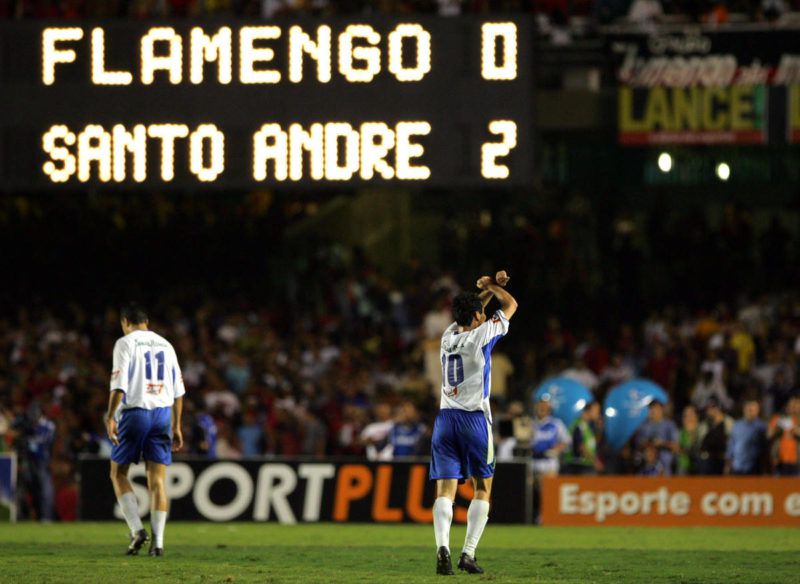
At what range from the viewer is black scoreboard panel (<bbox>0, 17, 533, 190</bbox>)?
1520cm

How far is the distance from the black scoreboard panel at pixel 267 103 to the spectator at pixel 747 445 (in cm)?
483

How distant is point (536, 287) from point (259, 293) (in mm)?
4407

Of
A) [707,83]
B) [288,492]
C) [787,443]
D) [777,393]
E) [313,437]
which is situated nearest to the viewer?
[288,492]

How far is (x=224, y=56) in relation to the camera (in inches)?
609

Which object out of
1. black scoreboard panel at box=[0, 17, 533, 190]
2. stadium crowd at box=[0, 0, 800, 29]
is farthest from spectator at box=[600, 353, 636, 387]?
black scoreboard panel at box=[0, 17, 533, 190]

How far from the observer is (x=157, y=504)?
11.5 metres

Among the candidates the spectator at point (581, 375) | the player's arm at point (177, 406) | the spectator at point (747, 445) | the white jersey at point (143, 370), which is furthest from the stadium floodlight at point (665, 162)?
the white jersey at point (143, 370)

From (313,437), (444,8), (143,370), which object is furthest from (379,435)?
(143,370)

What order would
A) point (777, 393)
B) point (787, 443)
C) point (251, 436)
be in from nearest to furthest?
1. point (787, 443)
2. point (777, 393)
3. point (251, 436)

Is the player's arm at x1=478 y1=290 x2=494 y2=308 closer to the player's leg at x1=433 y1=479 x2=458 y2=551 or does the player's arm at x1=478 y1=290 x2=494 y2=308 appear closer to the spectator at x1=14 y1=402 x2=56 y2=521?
the player's leg at x1=433 y1=479 x2=458 y2=551

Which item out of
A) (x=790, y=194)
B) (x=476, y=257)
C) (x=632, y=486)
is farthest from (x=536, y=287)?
(x=632, y=486)

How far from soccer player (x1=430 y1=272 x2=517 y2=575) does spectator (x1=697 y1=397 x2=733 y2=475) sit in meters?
8.22

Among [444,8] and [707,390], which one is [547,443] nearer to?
[707,390]

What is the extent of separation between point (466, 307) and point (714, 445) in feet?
28.2
